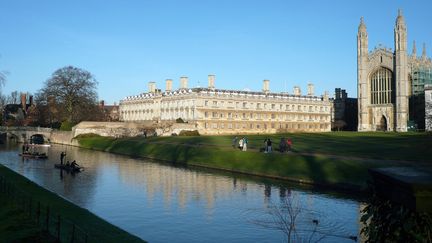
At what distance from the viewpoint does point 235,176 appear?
3872 centimetres

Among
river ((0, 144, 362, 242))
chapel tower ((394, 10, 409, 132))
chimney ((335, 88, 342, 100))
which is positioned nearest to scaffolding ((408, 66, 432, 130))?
chapel tower ((394, 10, 409, 132))

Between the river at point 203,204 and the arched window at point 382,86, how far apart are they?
6811cm

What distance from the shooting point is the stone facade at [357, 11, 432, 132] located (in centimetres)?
9106

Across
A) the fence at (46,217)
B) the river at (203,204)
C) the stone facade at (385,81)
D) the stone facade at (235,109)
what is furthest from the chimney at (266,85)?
the fence at (46,217)

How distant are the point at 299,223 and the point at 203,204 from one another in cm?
680

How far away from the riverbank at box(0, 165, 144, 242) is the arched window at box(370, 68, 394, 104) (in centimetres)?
8678

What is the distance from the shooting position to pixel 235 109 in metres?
101

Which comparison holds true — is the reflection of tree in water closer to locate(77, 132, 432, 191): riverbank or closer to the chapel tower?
locate(77, 132, 432, 191): riverbank

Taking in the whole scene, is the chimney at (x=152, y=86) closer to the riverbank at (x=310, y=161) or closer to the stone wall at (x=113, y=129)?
the stone wall at (x=113, y=129)

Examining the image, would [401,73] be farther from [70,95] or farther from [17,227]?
[17,227]

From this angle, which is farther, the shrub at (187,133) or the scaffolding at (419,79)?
the scaffolding at (419,79)

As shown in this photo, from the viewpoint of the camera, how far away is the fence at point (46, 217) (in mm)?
14508

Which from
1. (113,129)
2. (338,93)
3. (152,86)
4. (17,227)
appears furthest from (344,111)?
(17,227)

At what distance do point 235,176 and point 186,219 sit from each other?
56.9ft
